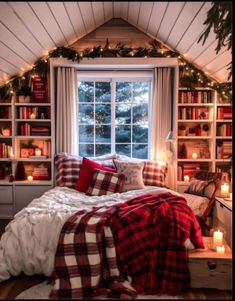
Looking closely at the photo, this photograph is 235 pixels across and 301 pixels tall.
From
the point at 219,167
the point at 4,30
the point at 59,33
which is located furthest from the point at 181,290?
the point at 59,33

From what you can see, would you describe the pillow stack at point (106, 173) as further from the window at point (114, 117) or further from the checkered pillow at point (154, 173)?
the window at point (114, 117)

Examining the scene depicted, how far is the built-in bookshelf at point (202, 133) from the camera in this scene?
14.3 ft

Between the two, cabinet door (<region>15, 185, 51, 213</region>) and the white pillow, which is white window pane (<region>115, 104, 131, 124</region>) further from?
cabinet door (<region>15, 185, 51, 213</region>)

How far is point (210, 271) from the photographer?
2416mm

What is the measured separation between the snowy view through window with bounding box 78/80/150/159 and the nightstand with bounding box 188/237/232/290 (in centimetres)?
250

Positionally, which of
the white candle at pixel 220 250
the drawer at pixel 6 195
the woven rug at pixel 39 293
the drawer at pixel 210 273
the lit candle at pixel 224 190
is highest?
the lit candle at pixel 224 190

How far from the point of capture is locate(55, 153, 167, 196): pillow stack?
372cm

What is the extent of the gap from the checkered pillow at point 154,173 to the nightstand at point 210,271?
1745mm

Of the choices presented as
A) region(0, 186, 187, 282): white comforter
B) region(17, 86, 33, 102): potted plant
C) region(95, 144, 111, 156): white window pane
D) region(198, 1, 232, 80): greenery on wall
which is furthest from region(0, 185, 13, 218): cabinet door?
region(198, 1, 232, 80): greenery on wall

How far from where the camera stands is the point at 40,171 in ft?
14.7

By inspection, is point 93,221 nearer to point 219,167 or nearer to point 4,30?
point 4,30

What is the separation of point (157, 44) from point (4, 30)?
89.3 inches

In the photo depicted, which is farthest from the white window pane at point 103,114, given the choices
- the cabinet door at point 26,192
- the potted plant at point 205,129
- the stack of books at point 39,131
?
the potted plant at point 205,129

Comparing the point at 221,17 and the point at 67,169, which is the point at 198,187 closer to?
the point at 67,169
